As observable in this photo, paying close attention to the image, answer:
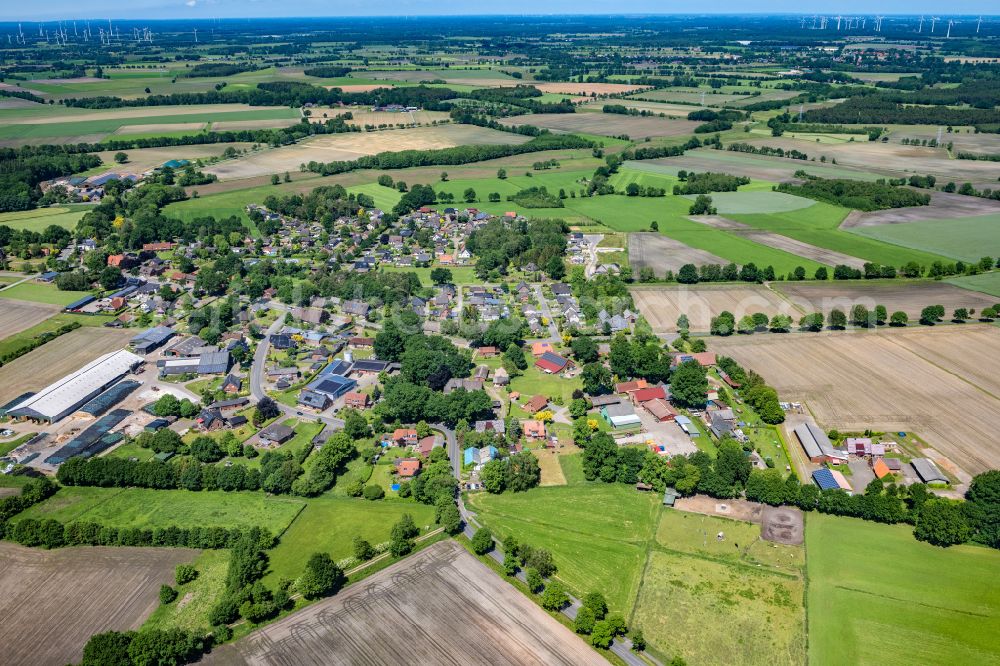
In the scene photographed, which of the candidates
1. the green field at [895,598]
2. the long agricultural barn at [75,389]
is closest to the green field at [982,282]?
the green field at [895,598]

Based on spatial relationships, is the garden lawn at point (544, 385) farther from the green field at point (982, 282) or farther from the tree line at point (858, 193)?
the tree line at point (858, 193)

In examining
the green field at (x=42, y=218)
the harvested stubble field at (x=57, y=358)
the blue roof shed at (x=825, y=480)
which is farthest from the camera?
the green field at (x=42, y=218)

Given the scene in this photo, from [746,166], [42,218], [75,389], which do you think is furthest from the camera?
[746,166]

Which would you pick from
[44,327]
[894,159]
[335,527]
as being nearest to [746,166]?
[894,159]

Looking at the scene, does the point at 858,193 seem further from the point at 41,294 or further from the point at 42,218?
the point at 42,218

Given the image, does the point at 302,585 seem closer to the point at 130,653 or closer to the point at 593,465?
the point at 130,653

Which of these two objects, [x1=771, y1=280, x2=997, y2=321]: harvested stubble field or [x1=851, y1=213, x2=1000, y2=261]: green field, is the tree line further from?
[x1=771, y1=280, x2=997, y2=321]: harvested stubble field
